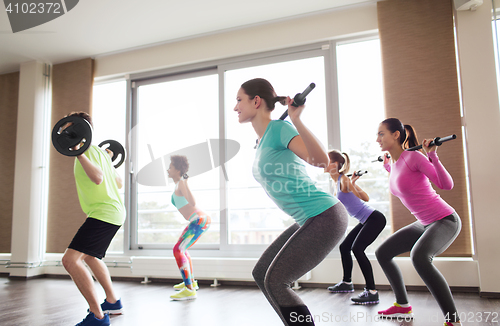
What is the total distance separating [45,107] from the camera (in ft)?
15.9

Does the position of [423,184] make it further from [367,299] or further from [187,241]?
[187,241]

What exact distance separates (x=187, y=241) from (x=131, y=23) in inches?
98.7

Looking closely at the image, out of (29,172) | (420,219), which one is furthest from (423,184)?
(29,172)

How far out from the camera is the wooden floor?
229 cm

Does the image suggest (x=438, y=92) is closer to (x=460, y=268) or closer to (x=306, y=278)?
(x=460, y=268)

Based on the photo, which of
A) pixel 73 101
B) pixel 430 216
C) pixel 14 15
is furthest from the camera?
pixel 73 101

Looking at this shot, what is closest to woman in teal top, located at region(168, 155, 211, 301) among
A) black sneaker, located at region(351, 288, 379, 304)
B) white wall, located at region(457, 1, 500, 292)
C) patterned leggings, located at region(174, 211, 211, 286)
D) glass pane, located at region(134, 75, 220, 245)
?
patterned leggings, located at region(174, 211, 211, 286)

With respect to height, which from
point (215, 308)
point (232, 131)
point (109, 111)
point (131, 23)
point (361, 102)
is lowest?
point (215, 308)

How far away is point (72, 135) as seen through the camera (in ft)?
7.28

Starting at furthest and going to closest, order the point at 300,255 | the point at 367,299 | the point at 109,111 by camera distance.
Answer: the point at 109,111, the point at 367,299, the point at 300,255

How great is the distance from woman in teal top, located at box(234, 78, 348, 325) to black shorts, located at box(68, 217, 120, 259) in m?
1.23

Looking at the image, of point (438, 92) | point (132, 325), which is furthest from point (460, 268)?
point (132, 325)

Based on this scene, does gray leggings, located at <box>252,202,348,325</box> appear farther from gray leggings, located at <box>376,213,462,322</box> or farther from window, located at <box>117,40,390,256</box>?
window, located at <box>117,40,390,256</box>

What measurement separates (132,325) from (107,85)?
3.71m
